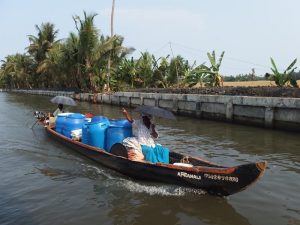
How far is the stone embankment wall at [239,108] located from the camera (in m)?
16.0

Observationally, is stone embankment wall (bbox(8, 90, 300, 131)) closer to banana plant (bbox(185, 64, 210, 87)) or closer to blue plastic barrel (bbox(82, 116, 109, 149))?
banana plant (bbox(185, 64, 210, 87))

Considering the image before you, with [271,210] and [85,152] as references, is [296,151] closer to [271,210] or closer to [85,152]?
[271,210]

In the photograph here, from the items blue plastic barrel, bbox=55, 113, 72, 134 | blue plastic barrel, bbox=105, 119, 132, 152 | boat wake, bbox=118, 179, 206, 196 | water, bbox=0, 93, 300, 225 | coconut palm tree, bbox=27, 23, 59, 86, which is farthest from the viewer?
coconut palm tree, bbox=27, 23, 59, 86

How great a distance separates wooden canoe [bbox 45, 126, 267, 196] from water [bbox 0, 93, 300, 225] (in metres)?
0.24

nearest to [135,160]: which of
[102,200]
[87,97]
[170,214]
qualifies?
[102,200]

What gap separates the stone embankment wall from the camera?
1603 centimetres

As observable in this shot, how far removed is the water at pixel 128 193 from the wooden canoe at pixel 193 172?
0.24m

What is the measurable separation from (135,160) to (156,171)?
69 centimetres

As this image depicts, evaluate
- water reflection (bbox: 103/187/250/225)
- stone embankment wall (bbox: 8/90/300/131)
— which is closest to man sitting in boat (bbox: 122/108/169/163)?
water reflection (bbox: 103/187/250/225)

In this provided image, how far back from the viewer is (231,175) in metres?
7.33

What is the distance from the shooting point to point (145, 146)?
30.6ft

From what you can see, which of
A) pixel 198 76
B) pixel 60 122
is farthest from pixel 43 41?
pixel 60 122

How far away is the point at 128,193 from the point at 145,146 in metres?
1.29

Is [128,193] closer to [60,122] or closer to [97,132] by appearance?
[97,132]
